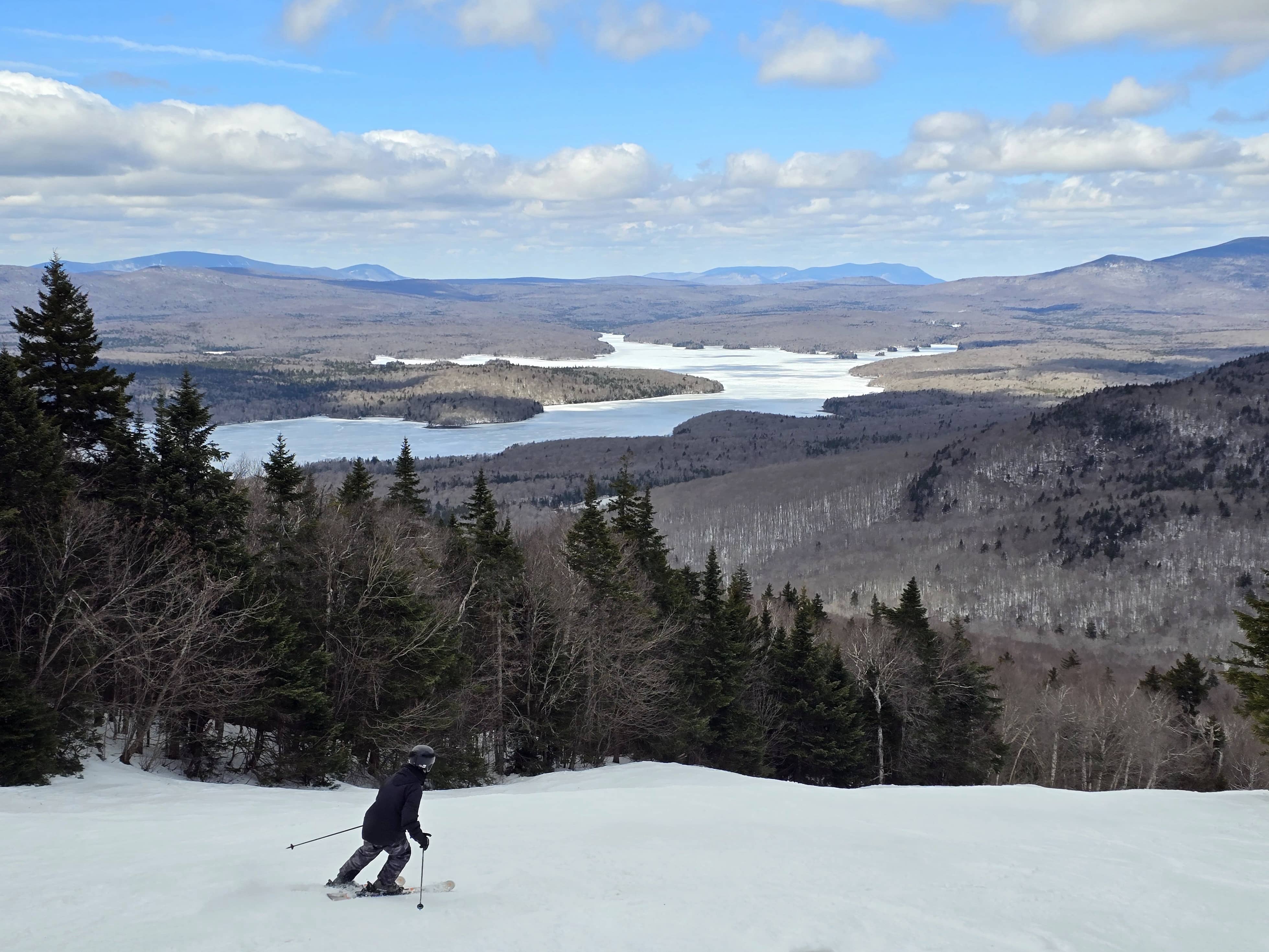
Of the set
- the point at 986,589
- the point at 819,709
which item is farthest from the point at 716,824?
the point at 986,589

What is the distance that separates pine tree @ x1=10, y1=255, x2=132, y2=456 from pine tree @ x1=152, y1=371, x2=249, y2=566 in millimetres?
2233

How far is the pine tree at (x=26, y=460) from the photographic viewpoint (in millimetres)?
22562

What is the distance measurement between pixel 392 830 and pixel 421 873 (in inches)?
35.0

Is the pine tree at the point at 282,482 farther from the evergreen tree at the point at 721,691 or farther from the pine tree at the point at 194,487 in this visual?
the evergreen tree at the point at 721,691

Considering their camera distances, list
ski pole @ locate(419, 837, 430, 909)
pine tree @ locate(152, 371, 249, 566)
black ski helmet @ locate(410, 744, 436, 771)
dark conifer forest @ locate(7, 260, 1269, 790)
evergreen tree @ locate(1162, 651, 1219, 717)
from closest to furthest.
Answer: ski pole @ locate(419, 837, 430, 909) < black ski helmet @ locate(410, 744, 436, 771) < dark conifer forest @ locate(7, 260, 1269, 790) < pine tree @ locate(152, 371, 249, 566) < evergreen tree @ locate(1162, 651, 1219, 717)

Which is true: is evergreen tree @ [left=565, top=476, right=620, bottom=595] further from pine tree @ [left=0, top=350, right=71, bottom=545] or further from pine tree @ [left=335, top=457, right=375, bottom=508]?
pine tree @ [left=0, top=350, right=71, bottom=545]

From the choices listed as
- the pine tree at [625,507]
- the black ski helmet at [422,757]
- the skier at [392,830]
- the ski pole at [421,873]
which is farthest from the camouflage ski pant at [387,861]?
the pine tree at [625,507]

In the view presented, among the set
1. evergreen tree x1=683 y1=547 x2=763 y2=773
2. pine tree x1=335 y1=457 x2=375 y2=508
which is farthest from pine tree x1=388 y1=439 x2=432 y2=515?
evergreen tree x1=683 y1=547 x2=763 y2=773

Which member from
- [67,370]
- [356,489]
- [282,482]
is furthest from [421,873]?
[356,489]

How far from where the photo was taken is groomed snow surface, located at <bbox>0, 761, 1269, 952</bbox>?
1079 centimetres

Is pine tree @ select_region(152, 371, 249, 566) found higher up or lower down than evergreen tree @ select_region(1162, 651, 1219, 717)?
higher up

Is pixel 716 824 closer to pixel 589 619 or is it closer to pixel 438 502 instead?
pixel 589 619

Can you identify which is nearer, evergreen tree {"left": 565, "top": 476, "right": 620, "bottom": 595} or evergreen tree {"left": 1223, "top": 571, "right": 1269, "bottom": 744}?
evergreen tree {"left": 1223, "top": 571, "right": 1269, "bottom": 744}

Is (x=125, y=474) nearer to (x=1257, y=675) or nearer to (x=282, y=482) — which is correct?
(x=282, y=482)
